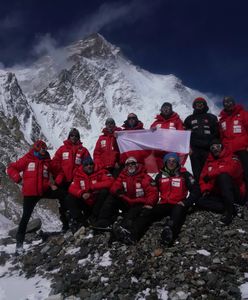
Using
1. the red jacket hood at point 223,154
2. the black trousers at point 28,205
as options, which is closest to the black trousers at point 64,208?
the black trousers at point 28,205

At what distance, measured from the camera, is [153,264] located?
29.0 ft

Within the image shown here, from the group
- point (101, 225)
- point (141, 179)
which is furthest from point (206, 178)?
point (101, 225)

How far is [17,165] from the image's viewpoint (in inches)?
468

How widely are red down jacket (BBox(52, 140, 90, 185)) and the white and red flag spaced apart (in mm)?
1189

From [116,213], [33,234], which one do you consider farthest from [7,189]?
[116,213]

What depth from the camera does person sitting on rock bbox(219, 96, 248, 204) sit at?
11469mm

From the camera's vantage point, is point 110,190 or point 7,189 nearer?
point 110,190

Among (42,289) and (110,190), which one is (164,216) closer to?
(110,190)

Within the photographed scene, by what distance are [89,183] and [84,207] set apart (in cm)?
63

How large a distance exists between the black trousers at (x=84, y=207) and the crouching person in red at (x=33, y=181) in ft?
1.99

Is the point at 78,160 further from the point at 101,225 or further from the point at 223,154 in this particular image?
the point at 223,154

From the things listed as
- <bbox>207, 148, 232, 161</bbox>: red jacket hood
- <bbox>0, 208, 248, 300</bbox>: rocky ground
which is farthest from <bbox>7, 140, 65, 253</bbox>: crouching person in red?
<bbox>207, 148, 232, 161</bbox>: red jacket hood

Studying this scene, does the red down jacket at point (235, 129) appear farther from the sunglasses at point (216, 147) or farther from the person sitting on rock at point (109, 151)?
the person sitting on rock at point (109, 151)

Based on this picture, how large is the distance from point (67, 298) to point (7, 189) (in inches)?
2056
